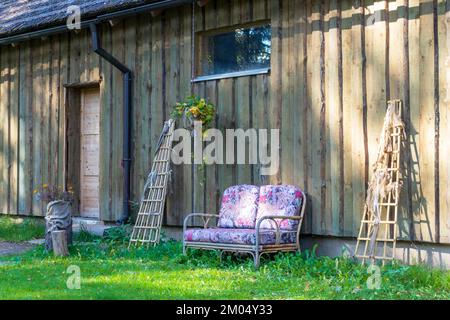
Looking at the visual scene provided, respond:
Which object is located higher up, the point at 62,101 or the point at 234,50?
the point at 234,50

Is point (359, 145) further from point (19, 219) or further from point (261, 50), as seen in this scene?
point (19, 219)

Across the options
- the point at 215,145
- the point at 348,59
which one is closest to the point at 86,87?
the point at 215,145

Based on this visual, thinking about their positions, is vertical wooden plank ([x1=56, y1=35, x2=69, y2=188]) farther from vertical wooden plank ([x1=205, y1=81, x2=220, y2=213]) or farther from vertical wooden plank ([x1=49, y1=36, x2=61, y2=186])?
vertical wooden plank ([x1=205, y1=81, x2=220, y2=213])

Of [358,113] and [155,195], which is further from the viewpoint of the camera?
[155,195]

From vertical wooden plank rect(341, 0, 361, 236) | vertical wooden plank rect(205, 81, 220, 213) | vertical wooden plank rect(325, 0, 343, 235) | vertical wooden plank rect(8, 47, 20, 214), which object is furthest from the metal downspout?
vertical wooden plank rect(341, 0, 361, 236)

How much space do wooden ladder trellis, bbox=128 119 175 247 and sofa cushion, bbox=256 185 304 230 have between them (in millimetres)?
1796

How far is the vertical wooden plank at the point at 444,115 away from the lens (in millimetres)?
7773

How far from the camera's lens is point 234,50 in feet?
33.0

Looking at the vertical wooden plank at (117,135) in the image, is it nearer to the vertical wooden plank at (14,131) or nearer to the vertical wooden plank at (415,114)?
the vertical wooden plank at (14,131)

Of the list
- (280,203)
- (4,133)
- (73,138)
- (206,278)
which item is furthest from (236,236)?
(4,133)

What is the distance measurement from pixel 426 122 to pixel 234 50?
10.3 feet

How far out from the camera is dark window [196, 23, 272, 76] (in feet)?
31.9

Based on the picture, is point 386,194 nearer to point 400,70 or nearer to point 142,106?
point 400,70

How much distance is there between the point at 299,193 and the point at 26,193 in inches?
236
